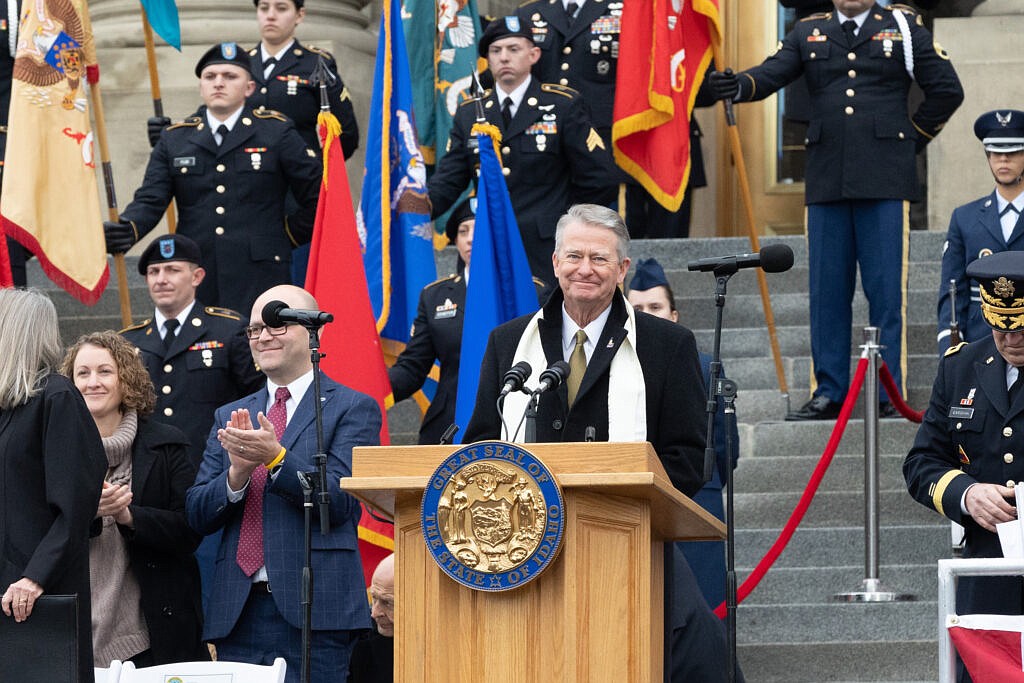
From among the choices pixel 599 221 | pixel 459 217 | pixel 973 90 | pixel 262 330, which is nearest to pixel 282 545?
pixel 262 330

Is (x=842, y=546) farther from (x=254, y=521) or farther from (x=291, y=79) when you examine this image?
(x=291, y=79)

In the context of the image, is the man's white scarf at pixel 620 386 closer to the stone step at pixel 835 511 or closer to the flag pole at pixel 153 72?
the stone step at pixel 835 511

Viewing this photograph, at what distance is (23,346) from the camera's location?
19.4 ft

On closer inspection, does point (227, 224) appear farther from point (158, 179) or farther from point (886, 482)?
point (886, 482)

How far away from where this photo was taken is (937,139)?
1215 centimetres

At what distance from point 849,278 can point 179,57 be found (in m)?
4.78

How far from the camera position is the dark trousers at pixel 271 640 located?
257 inches

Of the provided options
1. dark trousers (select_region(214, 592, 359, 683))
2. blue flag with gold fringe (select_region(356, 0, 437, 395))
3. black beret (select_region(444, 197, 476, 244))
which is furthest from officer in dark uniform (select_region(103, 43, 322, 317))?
dark trousers (select_region(214, 592, 359, 683))

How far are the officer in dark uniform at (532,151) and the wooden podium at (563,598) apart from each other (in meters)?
5.03

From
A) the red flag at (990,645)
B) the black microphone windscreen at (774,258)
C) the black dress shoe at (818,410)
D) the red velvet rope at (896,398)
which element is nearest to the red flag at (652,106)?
the black dress shoe at (818,410)

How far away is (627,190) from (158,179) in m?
2.96

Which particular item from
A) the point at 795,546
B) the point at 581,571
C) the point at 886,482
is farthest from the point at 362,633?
the point at 886,482

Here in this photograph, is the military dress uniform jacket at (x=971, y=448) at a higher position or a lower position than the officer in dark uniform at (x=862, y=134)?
lower

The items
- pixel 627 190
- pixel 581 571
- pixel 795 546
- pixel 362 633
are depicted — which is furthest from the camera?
pixel 627 190
